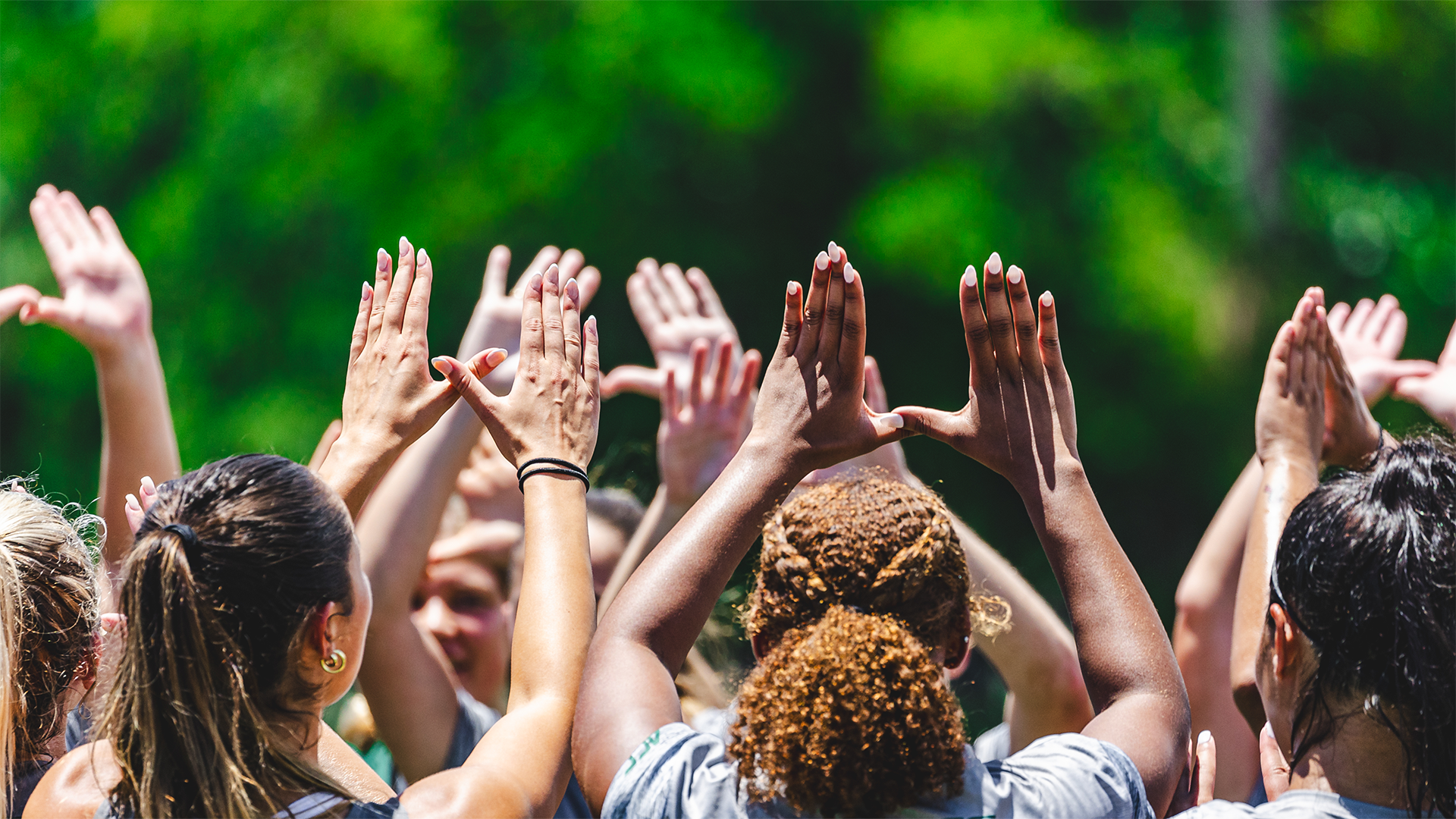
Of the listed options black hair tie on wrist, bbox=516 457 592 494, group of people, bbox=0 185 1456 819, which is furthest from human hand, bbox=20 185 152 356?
black hair tie on wrist, bbox=516 457 592 494

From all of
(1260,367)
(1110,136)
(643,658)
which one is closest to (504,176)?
(1110,136)

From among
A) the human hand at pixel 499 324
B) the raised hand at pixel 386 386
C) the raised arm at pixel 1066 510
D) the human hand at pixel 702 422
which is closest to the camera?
the raised arm at pixel 1066 510

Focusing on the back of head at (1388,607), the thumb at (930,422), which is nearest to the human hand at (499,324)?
the thumb at (930,422)

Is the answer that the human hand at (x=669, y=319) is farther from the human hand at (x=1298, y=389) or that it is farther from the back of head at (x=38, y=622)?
the back of head at (x=38, y=622)

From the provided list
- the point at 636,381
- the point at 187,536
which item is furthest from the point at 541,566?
the point at 636,381

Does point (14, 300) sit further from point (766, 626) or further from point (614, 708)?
point (766, 626)

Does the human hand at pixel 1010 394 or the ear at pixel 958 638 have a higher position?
the human hand at pixel 1010 394

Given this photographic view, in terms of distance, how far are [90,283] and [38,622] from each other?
1.20 meters

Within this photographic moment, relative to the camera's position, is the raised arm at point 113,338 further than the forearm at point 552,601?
Yes

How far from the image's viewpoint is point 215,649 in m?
1.50

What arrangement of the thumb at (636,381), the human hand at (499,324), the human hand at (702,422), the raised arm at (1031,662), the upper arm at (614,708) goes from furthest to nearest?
the thumb at (636,381), the human hand at (499,324), the human hand at (702,422), the raised arm at (1031,662), the upper arm at (614,708)

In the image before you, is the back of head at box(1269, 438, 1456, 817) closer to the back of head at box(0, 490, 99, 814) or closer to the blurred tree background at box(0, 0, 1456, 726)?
the back of head at box(0, 490, 99, 814)

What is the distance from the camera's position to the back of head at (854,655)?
143 centimetres

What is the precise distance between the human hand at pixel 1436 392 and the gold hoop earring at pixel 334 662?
2524 mm
